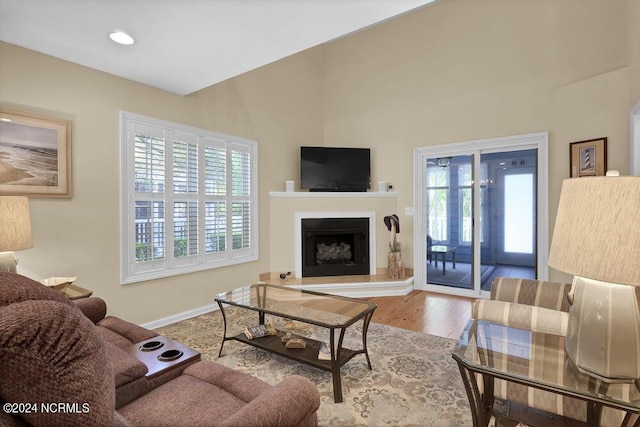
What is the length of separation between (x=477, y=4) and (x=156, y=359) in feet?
17.5

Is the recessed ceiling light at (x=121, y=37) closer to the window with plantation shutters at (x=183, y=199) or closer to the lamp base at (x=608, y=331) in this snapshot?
the window with plantation shutters at (x=183, y=199)

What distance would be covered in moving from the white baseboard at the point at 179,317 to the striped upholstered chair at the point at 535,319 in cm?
300

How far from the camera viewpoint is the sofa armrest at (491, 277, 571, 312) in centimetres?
215

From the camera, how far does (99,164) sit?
2857 mm

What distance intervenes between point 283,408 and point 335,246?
13.1 feet

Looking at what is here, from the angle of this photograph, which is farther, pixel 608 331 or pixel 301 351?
pixel 301 351

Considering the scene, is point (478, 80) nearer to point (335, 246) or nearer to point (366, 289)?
point (335, 246)

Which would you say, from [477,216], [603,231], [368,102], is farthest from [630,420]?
[368,102]

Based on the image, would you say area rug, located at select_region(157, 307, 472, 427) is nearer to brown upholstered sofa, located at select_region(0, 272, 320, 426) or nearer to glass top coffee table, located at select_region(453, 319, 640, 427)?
glass top coffee table, located at select_region(453, 319, 640, 427)

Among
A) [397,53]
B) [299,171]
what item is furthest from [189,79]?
[397,53]

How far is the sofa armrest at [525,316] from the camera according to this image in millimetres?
1688

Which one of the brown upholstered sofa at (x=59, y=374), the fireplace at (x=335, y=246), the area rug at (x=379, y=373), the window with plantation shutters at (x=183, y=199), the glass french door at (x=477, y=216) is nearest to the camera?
the brown upholstered sofa at (x=59, y=374)

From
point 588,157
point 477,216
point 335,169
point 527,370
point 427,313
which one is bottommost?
point 427,313

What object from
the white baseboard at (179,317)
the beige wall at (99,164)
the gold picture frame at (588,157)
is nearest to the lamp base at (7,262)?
the beige wall at (99,164)
